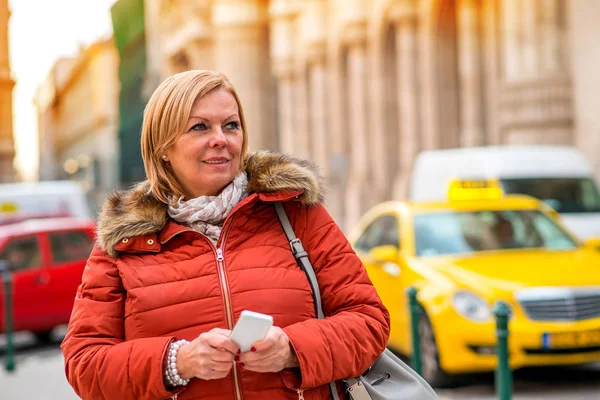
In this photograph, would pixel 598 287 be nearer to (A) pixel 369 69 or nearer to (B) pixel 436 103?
(B) pixel 436 103

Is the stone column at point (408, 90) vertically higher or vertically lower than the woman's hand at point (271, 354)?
Result: higher

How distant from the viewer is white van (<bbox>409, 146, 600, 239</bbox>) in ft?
44.5

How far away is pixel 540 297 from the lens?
773 cm

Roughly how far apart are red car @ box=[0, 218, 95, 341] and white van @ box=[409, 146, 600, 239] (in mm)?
4976

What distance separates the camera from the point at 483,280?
26.1 ft

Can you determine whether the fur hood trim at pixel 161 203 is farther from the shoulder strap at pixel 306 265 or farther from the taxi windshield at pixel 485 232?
the taxi windshield at pixel 485 232

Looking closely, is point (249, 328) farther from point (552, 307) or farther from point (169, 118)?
point (552, 307)

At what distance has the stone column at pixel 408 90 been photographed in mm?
27281

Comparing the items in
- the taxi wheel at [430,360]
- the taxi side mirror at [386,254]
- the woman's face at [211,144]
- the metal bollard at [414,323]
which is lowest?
the taxi wheel at [430,360]

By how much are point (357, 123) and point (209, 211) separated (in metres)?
29.5

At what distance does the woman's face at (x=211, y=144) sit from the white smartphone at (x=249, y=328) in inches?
21.2

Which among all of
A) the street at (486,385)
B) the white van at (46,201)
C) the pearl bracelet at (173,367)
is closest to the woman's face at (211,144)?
the pearl bracelet at (173,367)

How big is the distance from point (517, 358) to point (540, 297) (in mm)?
484

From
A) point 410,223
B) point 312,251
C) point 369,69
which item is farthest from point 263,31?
point 312,251
